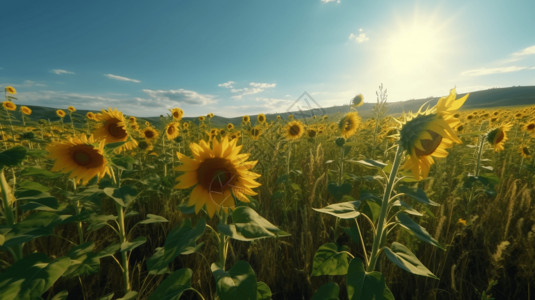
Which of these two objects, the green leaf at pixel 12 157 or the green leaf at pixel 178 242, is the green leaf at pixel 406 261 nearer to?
the green leaf at pixel 178 242

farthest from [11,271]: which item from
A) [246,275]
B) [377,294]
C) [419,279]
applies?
[419,279]

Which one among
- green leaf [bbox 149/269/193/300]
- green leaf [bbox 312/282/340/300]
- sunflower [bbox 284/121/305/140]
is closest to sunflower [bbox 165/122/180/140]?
sunflower [bbox 284/121/305/140]

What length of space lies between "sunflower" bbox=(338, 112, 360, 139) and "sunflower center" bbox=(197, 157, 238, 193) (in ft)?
11.5

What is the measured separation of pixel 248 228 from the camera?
112 cm

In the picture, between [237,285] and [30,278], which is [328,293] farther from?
[30,278]

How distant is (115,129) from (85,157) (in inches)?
31.8

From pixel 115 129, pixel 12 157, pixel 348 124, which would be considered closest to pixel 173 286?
pixel 12 157

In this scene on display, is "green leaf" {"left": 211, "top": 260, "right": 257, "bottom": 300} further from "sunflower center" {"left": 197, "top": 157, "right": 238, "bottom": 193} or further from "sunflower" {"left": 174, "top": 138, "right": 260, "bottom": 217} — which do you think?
"sunflower center" {"left": 197, "top": 157, "right": 238, "bottom": 193}

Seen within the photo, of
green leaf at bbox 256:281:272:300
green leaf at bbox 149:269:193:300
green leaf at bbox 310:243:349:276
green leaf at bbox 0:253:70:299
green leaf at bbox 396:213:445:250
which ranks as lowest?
green leaf at bbox 256:281:272:300

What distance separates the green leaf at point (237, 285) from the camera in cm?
109

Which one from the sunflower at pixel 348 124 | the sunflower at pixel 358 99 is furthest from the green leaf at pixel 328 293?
the sunflower at pixel 358 99

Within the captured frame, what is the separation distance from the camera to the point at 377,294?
1092 mm

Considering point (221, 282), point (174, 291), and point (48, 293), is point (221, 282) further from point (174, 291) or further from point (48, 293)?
point (48, 293)

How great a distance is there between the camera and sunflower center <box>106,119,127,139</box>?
9.16 feet
